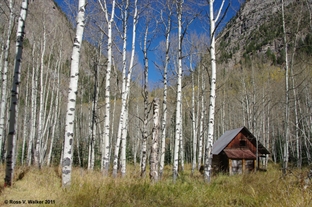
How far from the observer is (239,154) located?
61.2 ft

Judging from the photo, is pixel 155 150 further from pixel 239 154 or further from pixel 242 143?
pixel 242 143

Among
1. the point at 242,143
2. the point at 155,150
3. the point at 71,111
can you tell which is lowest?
the point at 242,143

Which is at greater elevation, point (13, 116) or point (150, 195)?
point (13, 116)

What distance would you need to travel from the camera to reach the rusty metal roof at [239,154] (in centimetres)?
1830

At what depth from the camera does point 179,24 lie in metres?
10.9

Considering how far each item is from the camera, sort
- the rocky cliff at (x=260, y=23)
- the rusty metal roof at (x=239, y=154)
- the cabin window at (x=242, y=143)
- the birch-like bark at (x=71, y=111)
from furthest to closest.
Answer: the cabin window at (x=242, y=143)
the rusty metal roof at (x=239, y=154)
the rocky cliff at (x=260, y=23)
the birch-like bark at (x=71, y=111)

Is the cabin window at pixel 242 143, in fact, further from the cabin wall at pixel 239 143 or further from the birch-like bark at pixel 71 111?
the birch-like bark at pixel 71 111

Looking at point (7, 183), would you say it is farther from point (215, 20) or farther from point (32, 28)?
point (32, 28)

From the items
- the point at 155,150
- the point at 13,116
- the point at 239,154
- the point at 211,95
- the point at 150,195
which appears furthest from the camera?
the point at 239,154

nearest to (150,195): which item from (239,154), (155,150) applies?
(155,150)

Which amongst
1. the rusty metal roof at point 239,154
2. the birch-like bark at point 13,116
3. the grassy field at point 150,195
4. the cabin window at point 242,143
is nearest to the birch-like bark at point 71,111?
the grassy field at point 150,195

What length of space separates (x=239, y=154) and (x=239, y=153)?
0.16 m

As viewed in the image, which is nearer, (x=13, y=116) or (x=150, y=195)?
(x=150, y=195)

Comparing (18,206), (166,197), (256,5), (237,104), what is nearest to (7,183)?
(18,206)
